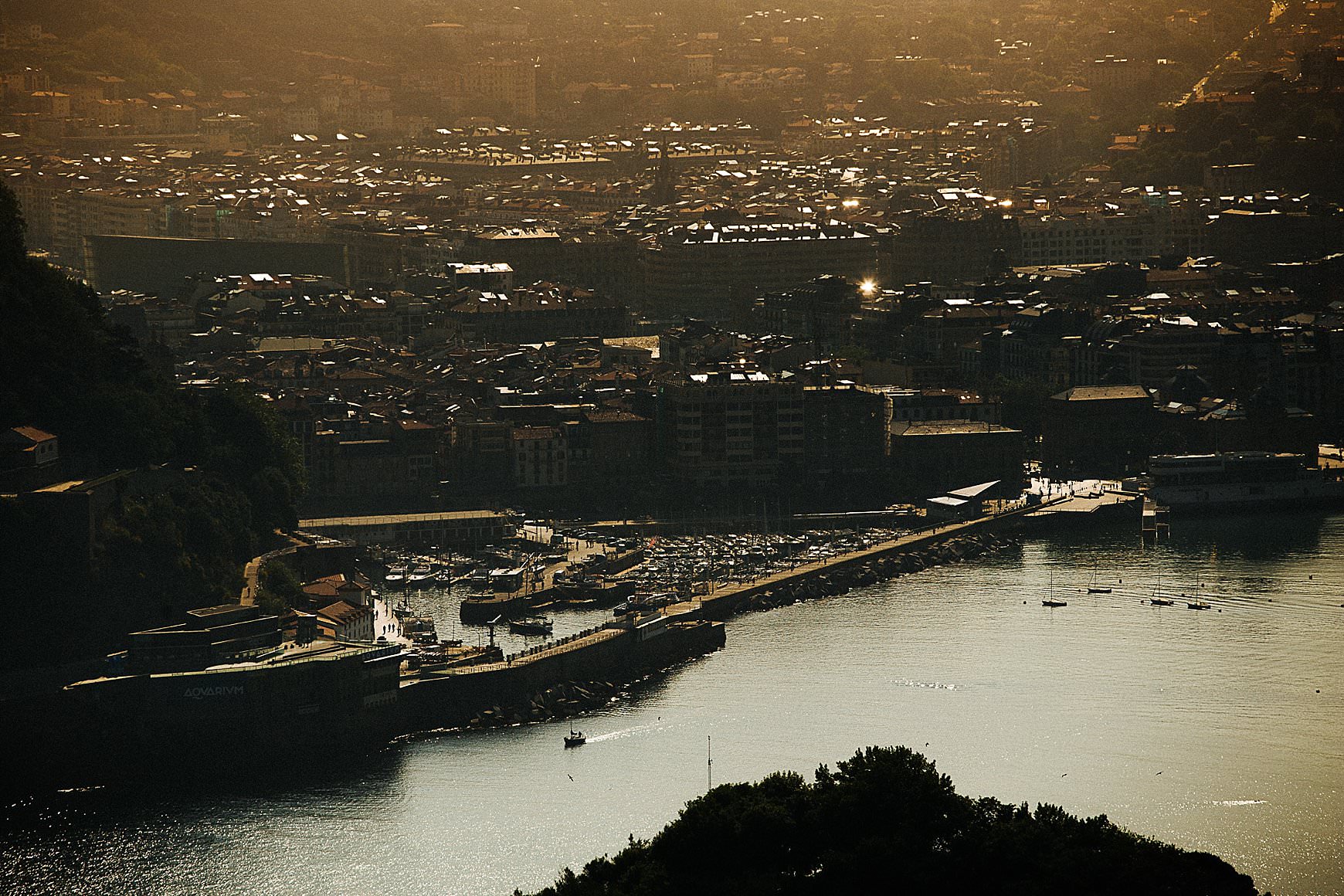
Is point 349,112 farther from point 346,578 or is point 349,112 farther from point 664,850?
point 664,850

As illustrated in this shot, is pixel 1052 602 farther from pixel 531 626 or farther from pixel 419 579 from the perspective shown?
pixel 419 579

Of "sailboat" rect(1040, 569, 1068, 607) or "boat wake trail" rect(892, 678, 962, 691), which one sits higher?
"sailboat" rect(1040, 569, 1068, 607)

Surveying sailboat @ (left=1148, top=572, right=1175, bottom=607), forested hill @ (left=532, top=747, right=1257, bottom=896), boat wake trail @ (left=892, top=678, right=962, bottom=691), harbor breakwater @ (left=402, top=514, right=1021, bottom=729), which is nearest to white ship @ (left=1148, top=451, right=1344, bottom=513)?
harbor breakwater @ (left=402, top=514, right=1021, bottom=729)

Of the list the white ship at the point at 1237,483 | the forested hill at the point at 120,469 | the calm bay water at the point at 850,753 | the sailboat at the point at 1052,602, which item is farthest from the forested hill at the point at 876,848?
the white ship at the point at 1237,483

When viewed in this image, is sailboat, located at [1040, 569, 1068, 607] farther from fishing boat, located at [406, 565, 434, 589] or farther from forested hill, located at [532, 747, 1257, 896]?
forested hill, located at [532, 747, 1257, 896]

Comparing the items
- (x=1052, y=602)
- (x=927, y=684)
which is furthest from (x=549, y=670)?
(x=1052, y=602)

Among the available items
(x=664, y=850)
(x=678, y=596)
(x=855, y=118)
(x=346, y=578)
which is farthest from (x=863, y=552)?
(x=855, y=118)
